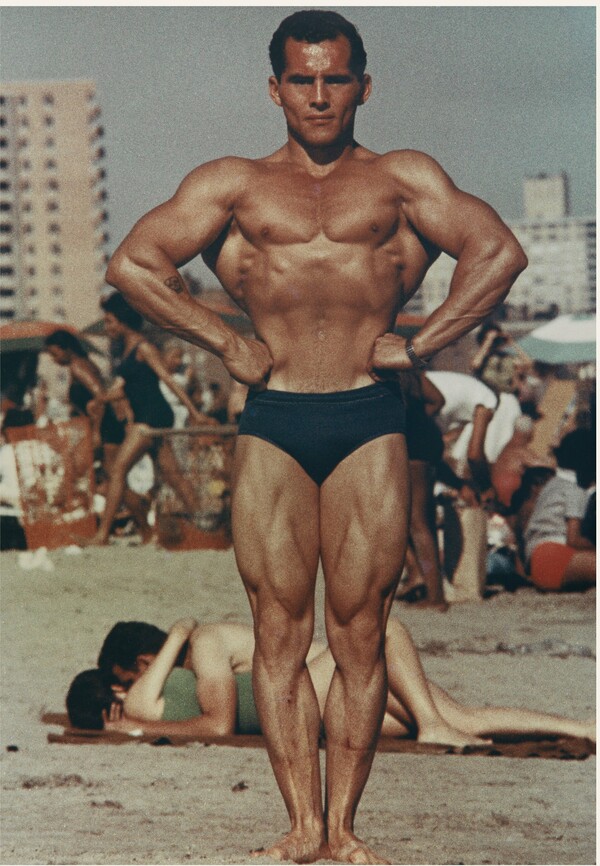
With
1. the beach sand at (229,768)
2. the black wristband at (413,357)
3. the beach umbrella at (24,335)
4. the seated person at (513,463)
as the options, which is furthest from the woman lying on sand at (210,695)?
the beach umbrella at (24,335)

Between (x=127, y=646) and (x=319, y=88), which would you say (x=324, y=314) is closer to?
(x=319, y=88)

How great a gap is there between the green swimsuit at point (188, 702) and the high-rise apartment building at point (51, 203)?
338cm

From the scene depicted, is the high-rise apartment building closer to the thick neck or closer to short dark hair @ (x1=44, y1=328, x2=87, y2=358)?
short dark hair @ (x1=44, y1=328, x2=87, y2=358)

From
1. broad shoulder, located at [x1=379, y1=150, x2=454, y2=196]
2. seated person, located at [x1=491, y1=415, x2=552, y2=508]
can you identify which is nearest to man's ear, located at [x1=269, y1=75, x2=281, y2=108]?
broad shoulder, located at [x1=379, y1=150, x2=454, y2=196]

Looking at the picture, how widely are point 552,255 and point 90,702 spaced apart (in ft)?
27.8

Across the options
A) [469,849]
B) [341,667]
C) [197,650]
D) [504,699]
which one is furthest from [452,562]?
[341,667]

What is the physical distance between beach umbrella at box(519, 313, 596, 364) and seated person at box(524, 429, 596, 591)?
371cm

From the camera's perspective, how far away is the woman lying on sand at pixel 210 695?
838cm

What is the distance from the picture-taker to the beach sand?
21.9 ft

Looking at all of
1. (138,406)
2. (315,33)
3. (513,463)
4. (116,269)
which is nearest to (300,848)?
(116,269)

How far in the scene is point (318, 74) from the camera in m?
5.32

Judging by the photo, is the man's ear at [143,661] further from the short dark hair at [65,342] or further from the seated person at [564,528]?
the short dark hair at [65,342]

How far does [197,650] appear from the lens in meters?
8.39

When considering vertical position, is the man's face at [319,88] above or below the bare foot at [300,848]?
above
